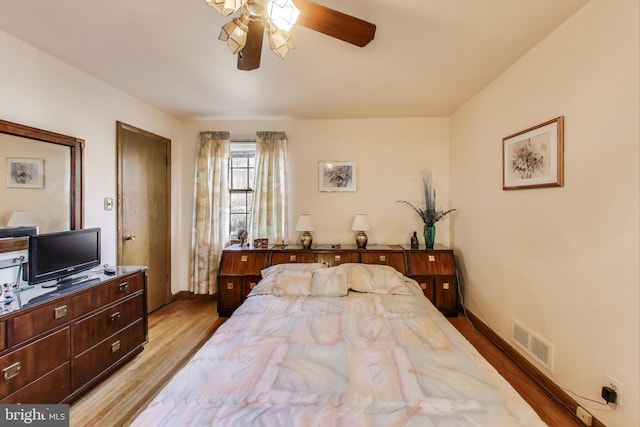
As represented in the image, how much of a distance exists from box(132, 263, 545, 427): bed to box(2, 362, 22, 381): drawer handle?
3.46 ft

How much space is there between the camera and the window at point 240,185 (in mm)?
3871

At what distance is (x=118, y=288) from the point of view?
219 cm

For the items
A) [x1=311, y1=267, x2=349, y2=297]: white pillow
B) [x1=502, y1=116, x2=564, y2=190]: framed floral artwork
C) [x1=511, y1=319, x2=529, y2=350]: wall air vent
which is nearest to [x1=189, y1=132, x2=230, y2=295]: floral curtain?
[x1=311, y1=267, x2=349, y2=297]: white pillow

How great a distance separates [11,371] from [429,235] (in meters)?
3.68

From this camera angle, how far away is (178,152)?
12.4 ft

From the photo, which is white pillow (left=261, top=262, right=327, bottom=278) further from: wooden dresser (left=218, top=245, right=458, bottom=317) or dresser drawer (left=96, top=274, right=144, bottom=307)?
dresser drawer (left=96, top=274, right=144, bottom=307)

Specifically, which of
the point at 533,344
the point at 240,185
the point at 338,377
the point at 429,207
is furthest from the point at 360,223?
the point at 338,377

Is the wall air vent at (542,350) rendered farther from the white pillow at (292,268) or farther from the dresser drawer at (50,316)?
the dresser drawer at (50,316)

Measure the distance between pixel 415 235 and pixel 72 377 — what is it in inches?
136

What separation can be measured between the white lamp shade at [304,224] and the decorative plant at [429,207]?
1.26m

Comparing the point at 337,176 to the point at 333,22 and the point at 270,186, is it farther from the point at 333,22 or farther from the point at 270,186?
the point at 333,22

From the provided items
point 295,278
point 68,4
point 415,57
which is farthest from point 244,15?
point 295,278

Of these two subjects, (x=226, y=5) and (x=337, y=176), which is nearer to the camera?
(x=226, y=5)

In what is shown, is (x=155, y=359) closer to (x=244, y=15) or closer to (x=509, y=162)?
(x=244, y=15)
